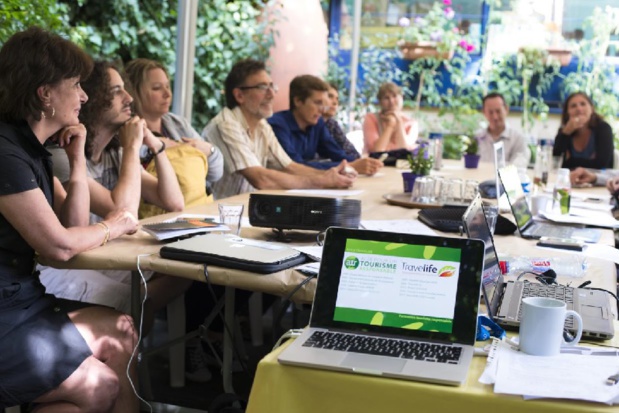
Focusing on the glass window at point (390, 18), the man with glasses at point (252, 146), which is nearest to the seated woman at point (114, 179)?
the man with glasses at point (252, 146)

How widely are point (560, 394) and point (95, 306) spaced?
4.92ft

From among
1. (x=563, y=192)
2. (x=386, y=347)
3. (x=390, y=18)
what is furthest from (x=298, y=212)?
(x=390, y=18)

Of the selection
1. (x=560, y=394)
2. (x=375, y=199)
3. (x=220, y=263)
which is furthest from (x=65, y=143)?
(x=560, y=394)

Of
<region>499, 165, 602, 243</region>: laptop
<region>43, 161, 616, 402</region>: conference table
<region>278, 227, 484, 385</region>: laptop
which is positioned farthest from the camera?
<region>499, 165, 602, 243</region>: laptop

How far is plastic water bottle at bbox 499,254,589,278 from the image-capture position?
7.67ft

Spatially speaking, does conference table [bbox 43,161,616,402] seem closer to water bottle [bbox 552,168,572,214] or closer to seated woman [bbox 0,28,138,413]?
seated woman [bbox 0,28,138,413]

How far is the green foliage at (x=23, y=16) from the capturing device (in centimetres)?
346

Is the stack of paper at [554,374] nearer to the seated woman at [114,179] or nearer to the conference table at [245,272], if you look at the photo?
the conference table at [245,272]

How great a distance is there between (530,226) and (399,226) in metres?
0.55

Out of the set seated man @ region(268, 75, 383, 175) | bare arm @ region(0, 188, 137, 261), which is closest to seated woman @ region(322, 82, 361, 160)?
seated man @ region(268, 75, 383, 175)

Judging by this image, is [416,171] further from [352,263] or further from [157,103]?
[352,263]

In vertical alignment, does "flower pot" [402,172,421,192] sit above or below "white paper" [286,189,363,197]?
above

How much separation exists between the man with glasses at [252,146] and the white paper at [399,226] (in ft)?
3.55

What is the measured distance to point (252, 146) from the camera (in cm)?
460
